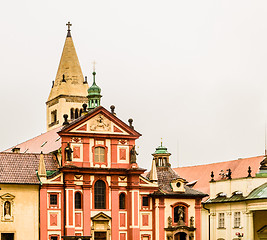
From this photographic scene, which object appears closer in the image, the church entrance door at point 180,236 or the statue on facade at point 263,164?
the church entrance door at point 180,236

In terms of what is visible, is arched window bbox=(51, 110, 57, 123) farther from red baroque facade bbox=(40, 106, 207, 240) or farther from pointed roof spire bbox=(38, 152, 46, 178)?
pointed roof spire bbox=(38, 152, 46, 178)

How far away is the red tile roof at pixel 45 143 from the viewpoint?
8543 centimetres

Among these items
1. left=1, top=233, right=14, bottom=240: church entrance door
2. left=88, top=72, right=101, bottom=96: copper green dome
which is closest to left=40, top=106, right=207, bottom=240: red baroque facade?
left=1, top=233, right=14, bottom=240: church entrance door

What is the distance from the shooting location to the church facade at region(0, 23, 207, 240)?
79000mm

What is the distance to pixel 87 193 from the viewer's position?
263ft

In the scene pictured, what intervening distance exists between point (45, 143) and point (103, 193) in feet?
36.8

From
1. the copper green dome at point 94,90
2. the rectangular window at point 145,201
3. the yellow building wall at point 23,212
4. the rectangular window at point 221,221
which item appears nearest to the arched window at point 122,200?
the rectangular window at point 145,201

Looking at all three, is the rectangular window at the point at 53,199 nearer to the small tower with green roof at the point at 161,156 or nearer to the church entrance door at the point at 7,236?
the church entrance door at the point at 7,236

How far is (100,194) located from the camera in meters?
81.3

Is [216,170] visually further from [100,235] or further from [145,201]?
[100,235]

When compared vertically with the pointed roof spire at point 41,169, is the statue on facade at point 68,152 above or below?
above

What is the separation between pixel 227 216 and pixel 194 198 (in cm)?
510

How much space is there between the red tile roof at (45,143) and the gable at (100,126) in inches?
138

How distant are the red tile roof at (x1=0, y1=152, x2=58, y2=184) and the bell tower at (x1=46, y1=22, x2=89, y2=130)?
112 feet
